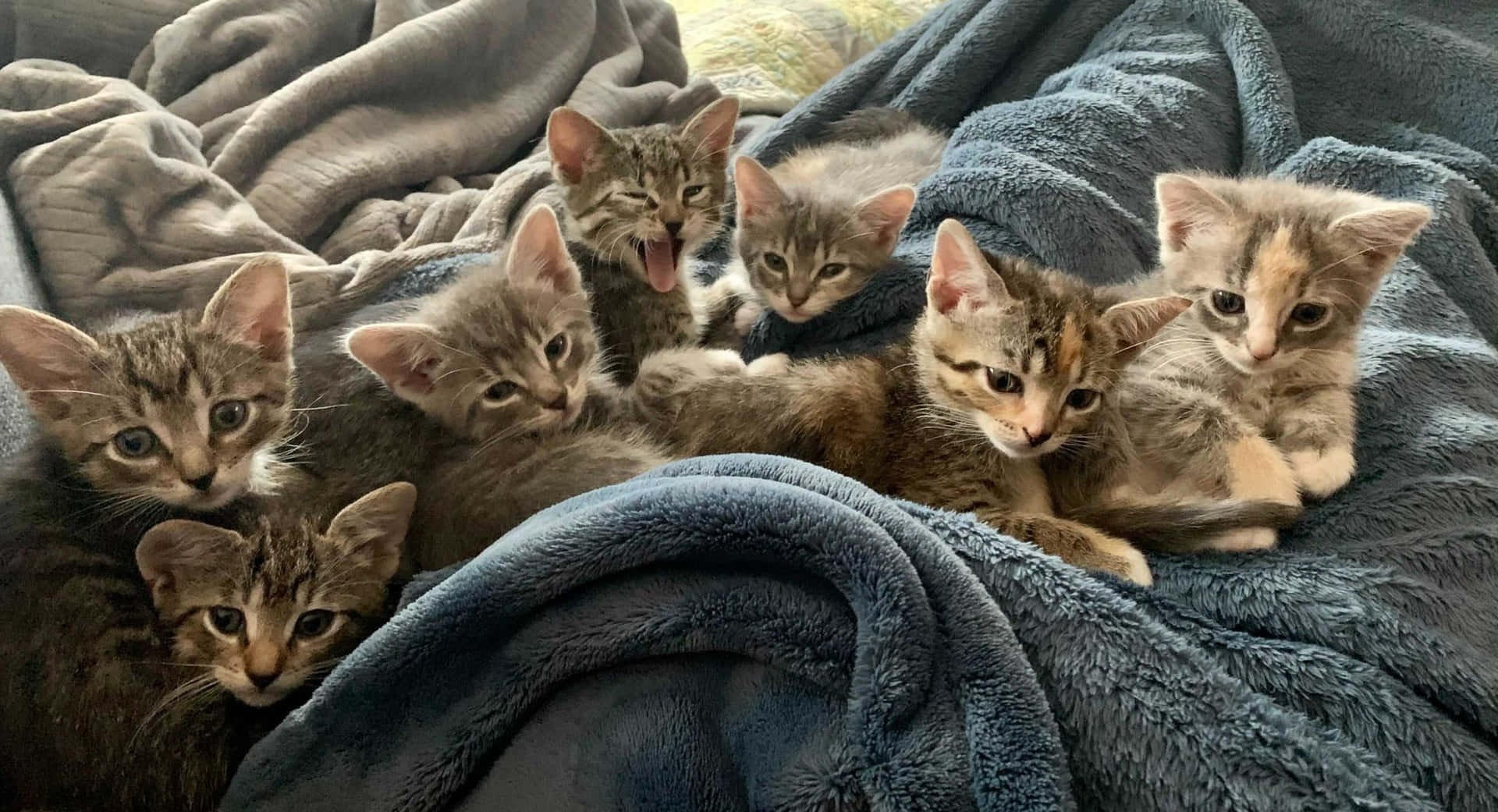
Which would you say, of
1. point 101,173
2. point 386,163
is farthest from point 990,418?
point 101,173

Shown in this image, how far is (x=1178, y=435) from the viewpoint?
108 cm

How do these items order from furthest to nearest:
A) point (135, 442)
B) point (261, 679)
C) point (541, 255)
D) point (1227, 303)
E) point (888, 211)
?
point (888, 211), point (541, 255), point (1227, 303), point (135, 442), point (261, 679)

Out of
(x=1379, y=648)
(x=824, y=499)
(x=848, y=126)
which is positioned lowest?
(x=848, y=126)

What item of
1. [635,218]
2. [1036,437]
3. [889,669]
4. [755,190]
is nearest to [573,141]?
[635,218]

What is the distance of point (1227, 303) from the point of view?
115 centimetres

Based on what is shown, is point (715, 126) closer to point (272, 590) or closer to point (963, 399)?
point (963, 399)

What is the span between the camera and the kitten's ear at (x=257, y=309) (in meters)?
0.99

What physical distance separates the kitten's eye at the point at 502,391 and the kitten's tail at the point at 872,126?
0.99 metres

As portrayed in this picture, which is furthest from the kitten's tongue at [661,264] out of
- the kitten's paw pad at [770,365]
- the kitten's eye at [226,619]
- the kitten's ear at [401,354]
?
the kitten's eye at [226,619]

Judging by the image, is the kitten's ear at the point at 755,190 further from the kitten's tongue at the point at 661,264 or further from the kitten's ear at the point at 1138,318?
the kitten's ear at the point at 1138,318

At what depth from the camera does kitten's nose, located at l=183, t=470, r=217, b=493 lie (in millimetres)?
930

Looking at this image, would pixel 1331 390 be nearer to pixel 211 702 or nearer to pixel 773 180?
pixel 773 180

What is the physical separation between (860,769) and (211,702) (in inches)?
24.9

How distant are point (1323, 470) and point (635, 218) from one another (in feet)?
3.55
